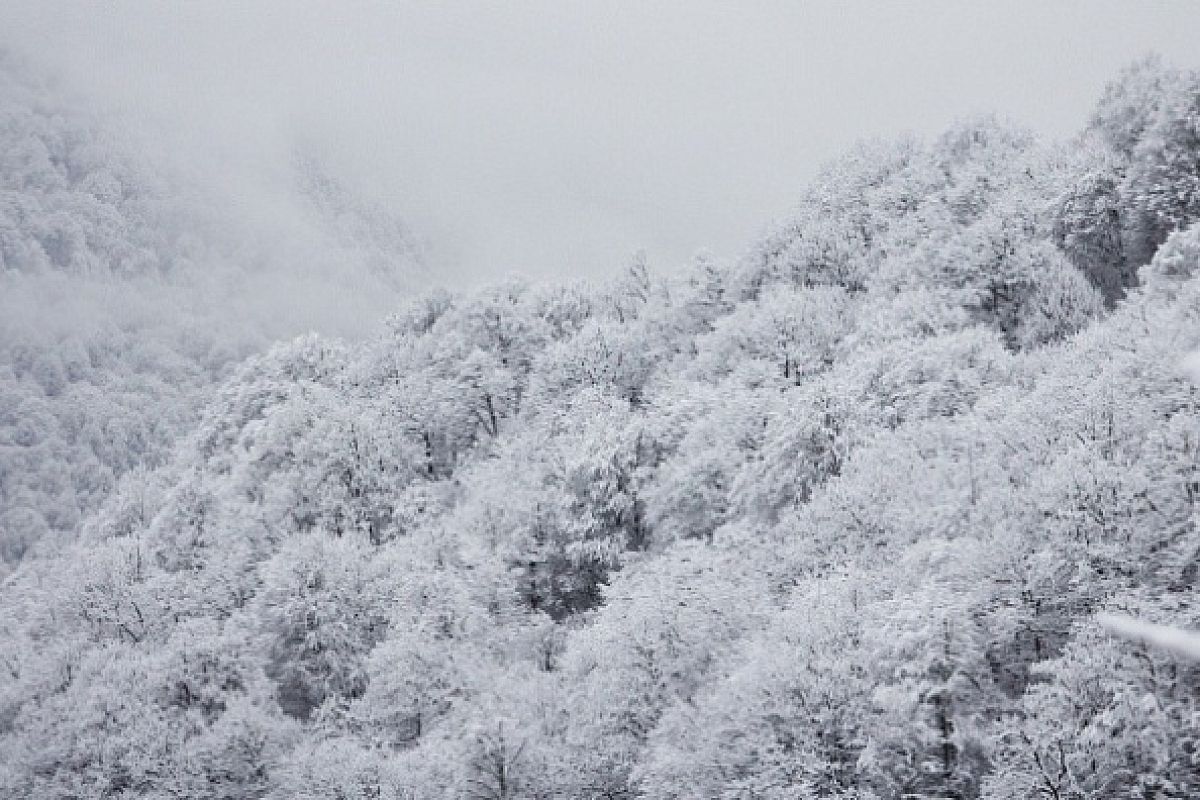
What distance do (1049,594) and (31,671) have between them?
7777cm

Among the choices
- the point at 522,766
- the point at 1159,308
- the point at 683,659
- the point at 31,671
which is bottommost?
the point at 31,671

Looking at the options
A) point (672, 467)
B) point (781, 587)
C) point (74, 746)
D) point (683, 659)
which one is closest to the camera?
point (683, 659)

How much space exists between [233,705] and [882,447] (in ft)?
142

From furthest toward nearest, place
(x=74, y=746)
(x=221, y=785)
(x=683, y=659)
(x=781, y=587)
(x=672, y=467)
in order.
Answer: (x=672, y=467) → (x=74, y=746) → (x=221, y=785) → (x=781, y=587) → (x=683, y=659)

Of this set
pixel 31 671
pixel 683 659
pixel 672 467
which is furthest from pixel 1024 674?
pixel 31 671

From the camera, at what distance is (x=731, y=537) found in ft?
Answer: 202

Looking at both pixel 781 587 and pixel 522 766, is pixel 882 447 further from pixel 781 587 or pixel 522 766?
pixel 522 766

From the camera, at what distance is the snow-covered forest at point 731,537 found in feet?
125

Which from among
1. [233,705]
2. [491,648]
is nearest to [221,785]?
[233,705]

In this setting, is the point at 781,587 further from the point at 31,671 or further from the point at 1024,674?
the point at 31,671

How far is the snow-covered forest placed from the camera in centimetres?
3806

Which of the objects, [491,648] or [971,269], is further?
[971,269]

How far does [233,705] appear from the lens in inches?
2621

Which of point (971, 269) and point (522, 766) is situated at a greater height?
point (971, 269)
